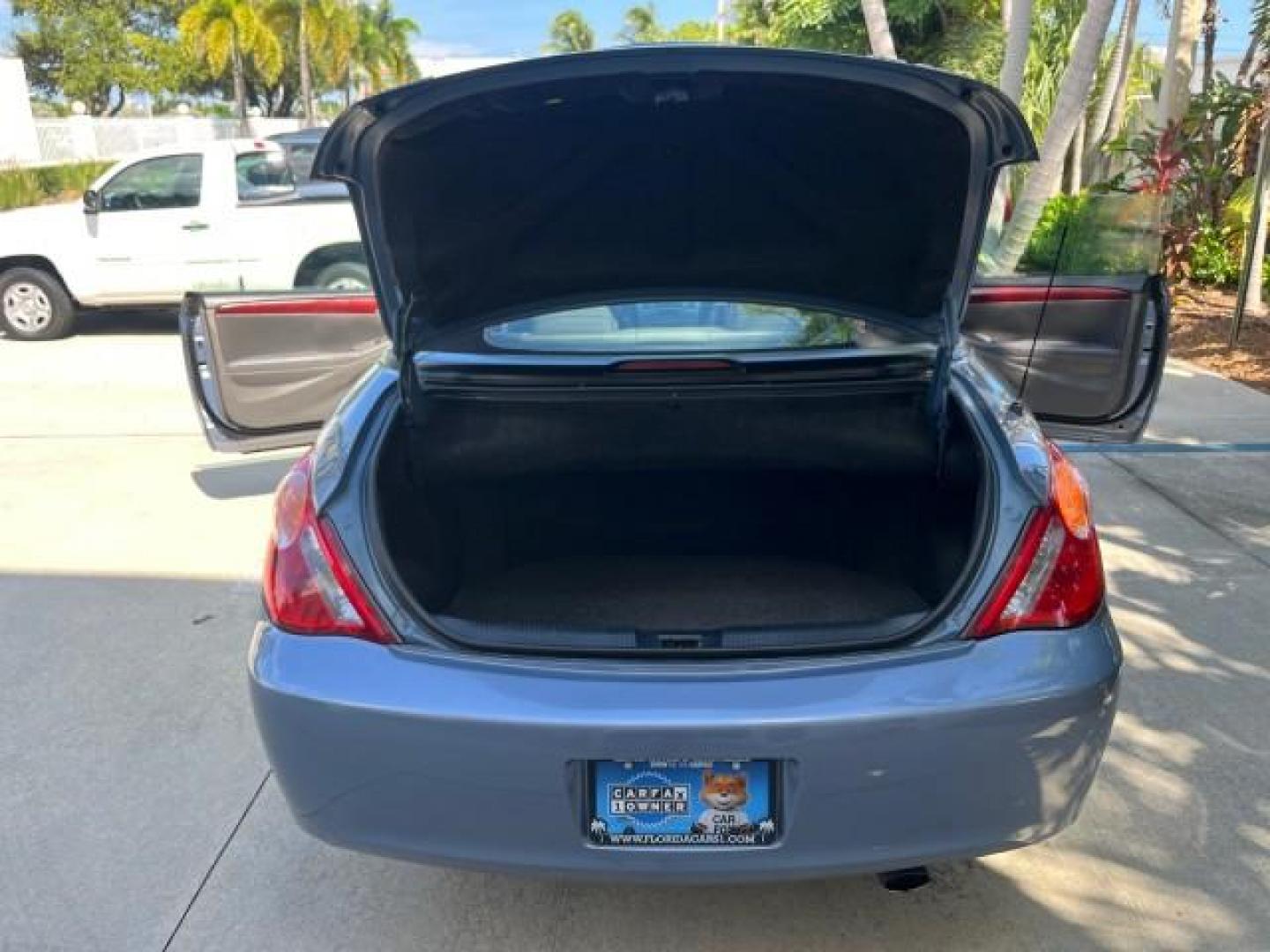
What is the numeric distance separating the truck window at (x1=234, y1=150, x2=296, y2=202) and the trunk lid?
6932mm

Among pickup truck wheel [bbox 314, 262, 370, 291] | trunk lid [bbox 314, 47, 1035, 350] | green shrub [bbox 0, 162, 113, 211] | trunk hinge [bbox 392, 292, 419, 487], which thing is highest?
trunk lid [bbox 314, 47, 1035, 350]

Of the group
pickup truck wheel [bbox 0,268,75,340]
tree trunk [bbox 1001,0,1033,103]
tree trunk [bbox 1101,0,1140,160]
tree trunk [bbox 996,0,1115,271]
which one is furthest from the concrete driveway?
tree trunk [bbox 1101,0,1140,160]

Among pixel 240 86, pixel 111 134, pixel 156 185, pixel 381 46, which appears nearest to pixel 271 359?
pixel 156 185

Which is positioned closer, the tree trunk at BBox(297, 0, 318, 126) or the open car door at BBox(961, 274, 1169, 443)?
the open car door at BBox(961, 274, 1169, 443)

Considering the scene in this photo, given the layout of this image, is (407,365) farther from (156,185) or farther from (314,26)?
(314,26)

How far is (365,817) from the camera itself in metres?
2.10

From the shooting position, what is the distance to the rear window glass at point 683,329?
10.2 ft

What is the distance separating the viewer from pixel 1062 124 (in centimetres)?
784

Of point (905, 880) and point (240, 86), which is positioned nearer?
point (905, 880)

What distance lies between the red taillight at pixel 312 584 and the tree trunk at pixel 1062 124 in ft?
20.3

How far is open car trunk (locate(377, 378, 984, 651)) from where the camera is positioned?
9.71 feet

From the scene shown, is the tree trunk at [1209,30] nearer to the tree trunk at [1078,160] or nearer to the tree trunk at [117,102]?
the tree trunk at [1078,160]

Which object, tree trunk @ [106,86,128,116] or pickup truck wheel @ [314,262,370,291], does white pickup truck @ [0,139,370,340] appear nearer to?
pickup truck wheel @ [314,262,370,291]

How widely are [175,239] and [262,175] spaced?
0.94 meters
